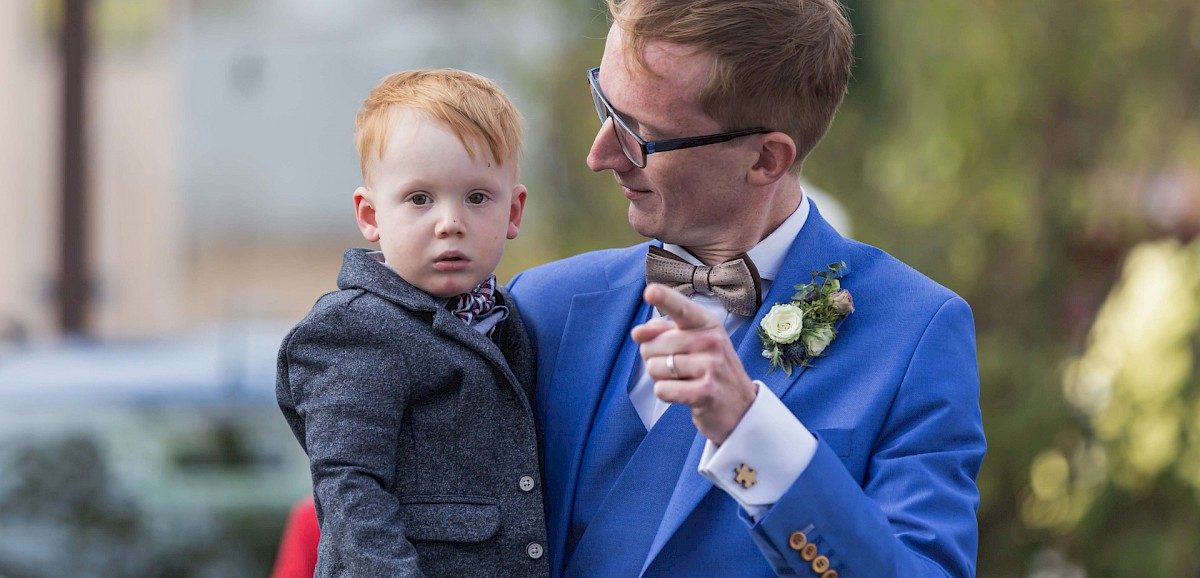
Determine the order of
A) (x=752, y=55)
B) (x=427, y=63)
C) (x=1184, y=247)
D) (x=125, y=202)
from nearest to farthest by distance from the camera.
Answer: (x=752, y=55)
(x=1184, y=247)
(x=427, y=63)
(x=125, y=202)

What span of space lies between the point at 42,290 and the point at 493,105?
931 centimetres

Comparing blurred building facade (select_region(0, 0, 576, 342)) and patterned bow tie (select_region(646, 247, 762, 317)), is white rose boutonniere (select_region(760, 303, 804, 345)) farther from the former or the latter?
blurred building facade (select_region(0, 0, 576, 342))

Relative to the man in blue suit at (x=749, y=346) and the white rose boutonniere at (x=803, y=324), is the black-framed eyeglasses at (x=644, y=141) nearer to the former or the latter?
the man in blue suit at (x=749, y=346)

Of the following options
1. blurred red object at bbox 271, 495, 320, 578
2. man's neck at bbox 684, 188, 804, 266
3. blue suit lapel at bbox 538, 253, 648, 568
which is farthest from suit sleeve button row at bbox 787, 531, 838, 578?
blurred red object at bbox 271, 495, 320, 578

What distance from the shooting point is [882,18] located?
6801 mm

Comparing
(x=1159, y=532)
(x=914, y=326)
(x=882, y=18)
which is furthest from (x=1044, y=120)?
(x=914, y=326)

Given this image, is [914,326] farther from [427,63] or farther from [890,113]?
[427,63]

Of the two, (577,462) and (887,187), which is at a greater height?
(577,462)

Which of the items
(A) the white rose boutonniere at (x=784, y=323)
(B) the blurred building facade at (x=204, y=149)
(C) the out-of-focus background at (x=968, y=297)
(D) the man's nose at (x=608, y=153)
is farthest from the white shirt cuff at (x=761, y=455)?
(B) the blurred building facade at (x=204, y=149)

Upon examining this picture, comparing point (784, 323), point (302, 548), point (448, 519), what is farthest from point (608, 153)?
point (302, 548)

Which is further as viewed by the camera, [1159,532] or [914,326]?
[1159,532]

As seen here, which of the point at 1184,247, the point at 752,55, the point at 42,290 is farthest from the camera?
the point at 42,290

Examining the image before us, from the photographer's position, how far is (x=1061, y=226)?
5.97 meters

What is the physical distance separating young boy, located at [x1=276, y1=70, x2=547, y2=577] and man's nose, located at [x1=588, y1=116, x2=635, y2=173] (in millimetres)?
131
